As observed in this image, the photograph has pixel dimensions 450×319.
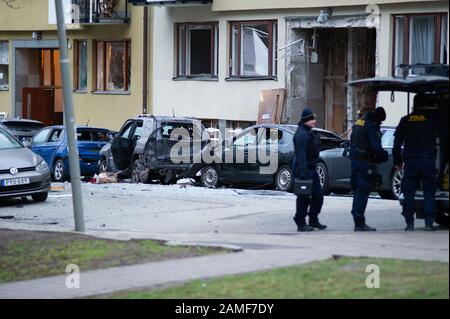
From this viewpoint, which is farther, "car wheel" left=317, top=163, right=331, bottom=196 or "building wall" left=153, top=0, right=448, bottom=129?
"building wall" left=153, top=0, right=448, bottom=129

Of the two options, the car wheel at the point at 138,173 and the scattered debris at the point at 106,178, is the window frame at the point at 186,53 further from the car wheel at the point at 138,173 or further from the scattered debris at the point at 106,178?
the car wheel at the point at 138,173

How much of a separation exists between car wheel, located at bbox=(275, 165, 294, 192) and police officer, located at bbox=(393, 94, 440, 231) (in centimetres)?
869

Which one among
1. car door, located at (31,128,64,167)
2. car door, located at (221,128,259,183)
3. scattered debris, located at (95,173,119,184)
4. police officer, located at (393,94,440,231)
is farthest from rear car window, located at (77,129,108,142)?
police officer, located at (393,94,440,231)

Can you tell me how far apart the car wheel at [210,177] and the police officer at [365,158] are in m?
10.3

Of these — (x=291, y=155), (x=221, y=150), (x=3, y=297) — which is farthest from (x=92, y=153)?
(x=3, y=297)

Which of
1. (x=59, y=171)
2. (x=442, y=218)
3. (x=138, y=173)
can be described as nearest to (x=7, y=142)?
(x=138, y=173)

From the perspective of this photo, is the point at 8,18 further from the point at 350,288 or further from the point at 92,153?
the point at 350,288

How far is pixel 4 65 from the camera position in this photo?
43594 mm

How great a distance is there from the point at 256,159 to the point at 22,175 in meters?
5.62

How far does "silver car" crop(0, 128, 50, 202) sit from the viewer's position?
70.6 feet

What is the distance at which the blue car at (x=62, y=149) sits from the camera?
29594 mm

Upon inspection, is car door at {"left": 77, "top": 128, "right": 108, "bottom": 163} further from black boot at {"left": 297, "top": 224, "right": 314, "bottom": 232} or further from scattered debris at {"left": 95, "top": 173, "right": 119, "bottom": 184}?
black boot at {"left": 297, "top": 224, "right": 314, "bottom": 232}

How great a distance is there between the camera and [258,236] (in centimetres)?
1503

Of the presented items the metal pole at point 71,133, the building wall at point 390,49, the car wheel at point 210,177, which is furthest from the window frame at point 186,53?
the metal pole at point 71,133
